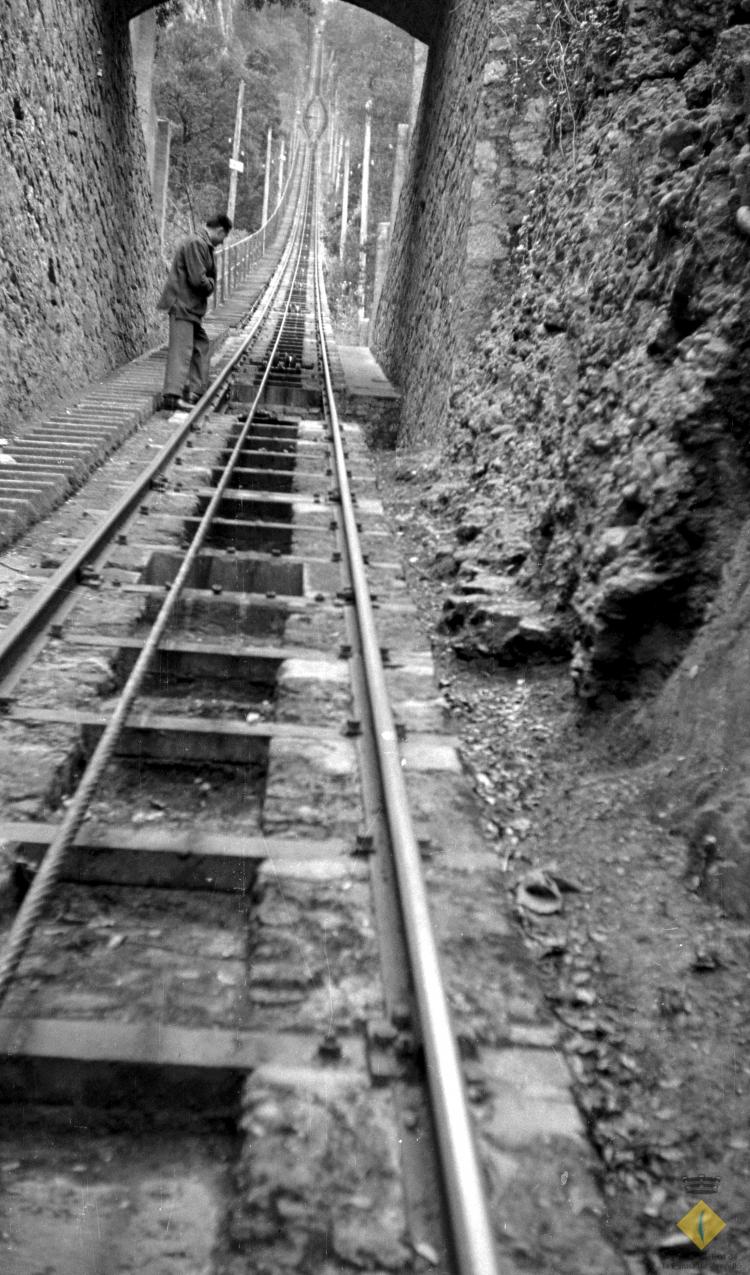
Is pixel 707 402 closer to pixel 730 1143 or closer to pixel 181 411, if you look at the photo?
pixel 730 1143

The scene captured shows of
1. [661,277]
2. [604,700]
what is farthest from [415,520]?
[604,700]

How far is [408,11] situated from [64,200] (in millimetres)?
7023

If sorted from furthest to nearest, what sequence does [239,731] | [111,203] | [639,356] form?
[111,203] → [639,356] → [239,731]

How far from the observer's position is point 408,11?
12.5m

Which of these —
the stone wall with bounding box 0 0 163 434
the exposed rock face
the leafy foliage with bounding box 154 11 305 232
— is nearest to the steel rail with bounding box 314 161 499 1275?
the exposed rock face

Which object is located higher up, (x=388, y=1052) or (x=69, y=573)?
(x=69, y=573)

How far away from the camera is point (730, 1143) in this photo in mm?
1825

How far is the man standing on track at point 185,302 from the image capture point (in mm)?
8648

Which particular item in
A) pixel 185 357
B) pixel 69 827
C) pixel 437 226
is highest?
pixel 437 226

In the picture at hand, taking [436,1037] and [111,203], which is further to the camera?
[111,203]

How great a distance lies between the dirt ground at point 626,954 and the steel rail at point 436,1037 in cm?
43

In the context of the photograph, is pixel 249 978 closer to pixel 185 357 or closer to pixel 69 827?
pixel 69 827

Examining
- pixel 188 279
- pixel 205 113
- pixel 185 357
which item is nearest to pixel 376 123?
pixel 205 113

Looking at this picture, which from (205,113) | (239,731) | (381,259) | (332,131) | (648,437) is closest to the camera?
(239,731)
